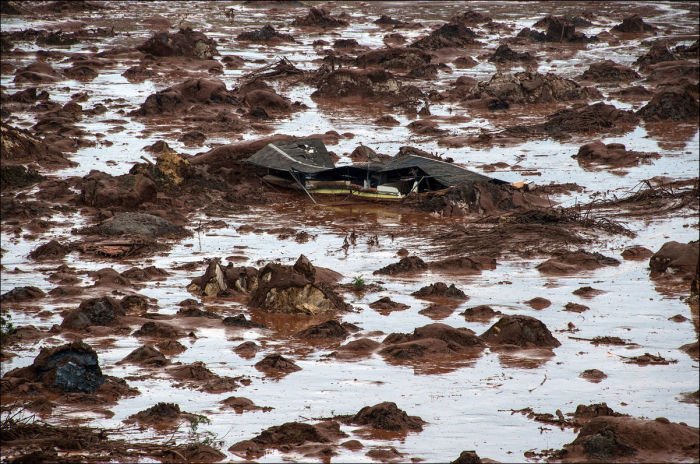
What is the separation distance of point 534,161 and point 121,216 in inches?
313

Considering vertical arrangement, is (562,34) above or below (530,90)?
below

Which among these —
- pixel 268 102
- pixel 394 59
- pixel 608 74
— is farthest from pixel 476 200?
pixel 394 59

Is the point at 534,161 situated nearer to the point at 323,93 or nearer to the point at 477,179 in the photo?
the point at 477,179

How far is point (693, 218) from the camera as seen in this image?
57.4 feet

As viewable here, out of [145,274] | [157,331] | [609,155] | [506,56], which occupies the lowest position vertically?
[506,56]

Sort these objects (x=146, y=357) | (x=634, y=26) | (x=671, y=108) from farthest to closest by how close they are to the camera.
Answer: (x=634, y=26) < (x=671, y=108) < (x=146, y=357)

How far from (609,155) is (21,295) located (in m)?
A: 11.7

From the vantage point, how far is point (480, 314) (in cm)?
1322

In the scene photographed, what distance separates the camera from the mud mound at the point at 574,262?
1503cm

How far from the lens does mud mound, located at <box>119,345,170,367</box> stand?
1159 cm

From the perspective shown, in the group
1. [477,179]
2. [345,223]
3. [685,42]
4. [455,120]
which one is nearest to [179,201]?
[345,223]

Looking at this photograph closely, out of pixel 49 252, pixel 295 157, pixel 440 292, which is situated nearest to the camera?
pixel 440 292

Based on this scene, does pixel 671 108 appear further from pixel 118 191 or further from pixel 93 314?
pixel 93 314

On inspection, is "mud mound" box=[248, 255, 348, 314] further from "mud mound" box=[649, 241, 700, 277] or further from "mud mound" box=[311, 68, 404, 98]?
"mud mound" box=[311, 68, 404, 98]
